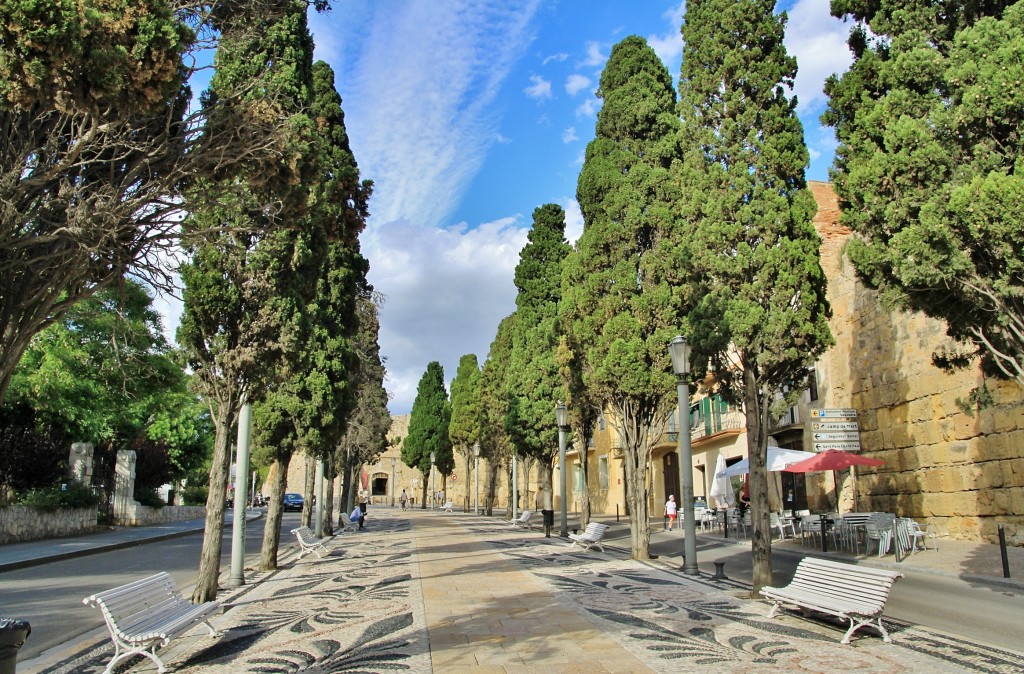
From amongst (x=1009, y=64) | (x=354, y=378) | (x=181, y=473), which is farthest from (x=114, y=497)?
(x=1009, y=64)

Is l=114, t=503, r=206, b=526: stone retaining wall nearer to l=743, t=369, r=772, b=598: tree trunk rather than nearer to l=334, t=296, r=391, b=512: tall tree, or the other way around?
l=334, t=296, r=391, b=512: tall tree

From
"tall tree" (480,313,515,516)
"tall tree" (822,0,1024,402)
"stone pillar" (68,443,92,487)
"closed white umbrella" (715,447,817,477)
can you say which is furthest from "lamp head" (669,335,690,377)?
"stone pillar" (68,443,92,487)

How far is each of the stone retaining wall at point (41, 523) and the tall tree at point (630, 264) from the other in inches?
711

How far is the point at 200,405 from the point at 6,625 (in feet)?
142

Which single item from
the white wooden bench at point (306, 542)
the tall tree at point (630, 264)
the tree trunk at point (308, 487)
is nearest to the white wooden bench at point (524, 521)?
the tree trunk at point (308, 487)

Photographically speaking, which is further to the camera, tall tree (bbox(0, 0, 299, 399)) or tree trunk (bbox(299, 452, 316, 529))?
tree trunk (bbox(299, 452, 316, 529))

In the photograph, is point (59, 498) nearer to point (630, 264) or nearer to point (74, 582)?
point (74, 582)

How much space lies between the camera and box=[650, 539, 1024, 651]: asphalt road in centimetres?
791

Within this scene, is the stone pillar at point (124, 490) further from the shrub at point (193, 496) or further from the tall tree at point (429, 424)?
the tall tree at point (429, 424)

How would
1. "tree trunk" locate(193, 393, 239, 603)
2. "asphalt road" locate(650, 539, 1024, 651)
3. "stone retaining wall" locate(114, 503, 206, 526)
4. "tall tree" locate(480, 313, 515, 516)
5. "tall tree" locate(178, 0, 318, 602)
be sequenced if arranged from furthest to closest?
"tall tree" locate(480, 313, 515, 516) < "stone retaining wall" locate(114, 503, 206, 526) < "tall tree" locate(178, 0, 318, 602) < "tree trunk" locate(193, 393, 239, 603) < "asphalt road" locate(650, 539, 1024, 651)

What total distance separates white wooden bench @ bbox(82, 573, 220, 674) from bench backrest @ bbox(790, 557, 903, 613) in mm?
6296

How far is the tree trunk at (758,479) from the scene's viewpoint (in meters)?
9.88

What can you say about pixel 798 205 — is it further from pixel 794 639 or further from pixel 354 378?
pixel 354 378

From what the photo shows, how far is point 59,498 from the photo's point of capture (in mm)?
25219
